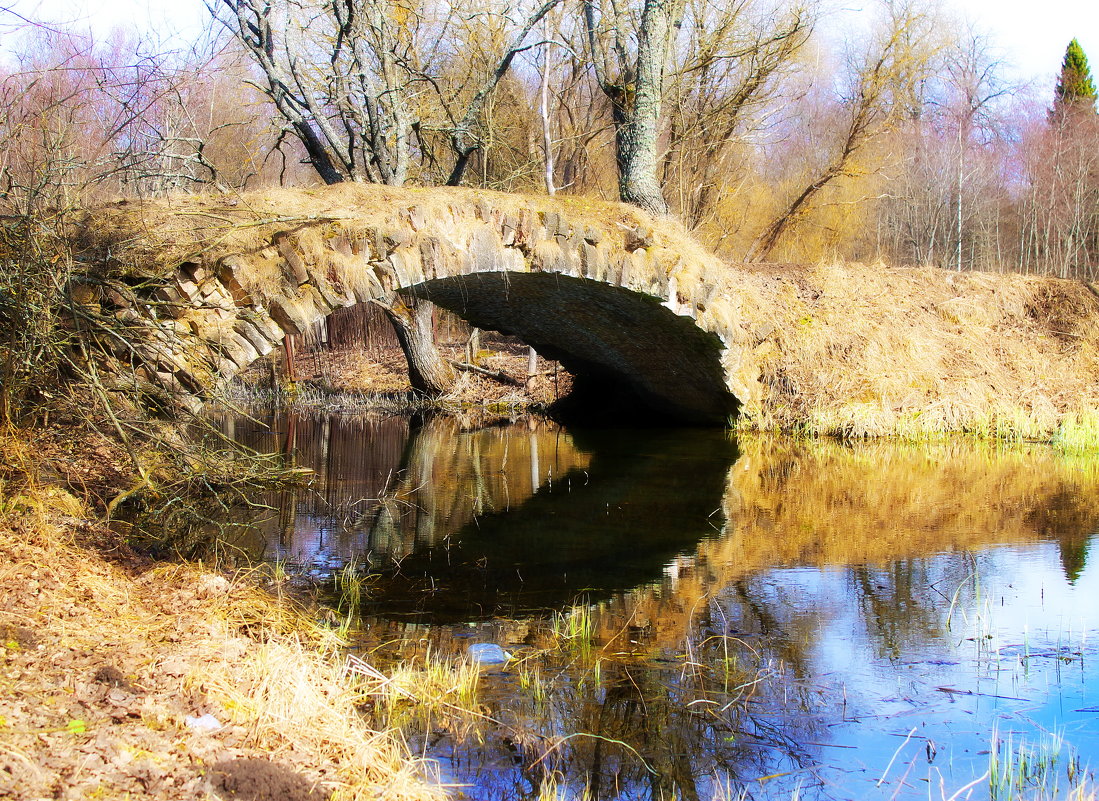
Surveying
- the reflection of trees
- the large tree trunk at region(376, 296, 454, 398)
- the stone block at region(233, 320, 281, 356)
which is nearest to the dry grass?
the stone block at region(233, 320, 281, 356)

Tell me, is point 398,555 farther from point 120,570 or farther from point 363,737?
point 363,737

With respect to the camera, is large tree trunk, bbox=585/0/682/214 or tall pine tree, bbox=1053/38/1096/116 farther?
tall pine tree, bbox=1053/38/1096/116

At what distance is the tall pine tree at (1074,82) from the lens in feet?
112

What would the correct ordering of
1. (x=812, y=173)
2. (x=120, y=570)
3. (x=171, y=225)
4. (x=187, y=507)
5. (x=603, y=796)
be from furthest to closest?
(x=812, y=173)
(x=171, y=225)
(x=187, y=507)
(x=120, y=570)
(x=603, y=796)

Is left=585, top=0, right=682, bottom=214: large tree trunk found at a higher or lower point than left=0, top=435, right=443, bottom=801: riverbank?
higher

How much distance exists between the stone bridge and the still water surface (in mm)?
1787

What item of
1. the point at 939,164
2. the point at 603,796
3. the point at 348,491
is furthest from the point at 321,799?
the point at 939,164

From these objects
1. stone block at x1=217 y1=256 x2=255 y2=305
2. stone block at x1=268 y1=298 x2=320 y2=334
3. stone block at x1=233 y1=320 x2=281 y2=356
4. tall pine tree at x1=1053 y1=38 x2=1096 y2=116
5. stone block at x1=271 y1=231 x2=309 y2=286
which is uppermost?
tall pine tree at x1=1053 y1=38 x2=1096 y2=116

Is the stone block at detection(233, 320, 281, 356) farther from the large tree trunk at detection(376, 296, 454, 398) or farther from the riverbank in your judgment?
the large tree trunk at detection(376, 296, 454, 398)

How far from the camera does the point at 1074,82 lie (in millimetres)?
35062

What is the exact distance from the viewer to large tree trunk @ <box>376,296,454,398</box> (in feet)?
55.7

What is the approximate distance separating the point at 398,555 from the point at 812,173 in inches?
676

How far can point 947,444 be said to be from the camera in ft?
42.3

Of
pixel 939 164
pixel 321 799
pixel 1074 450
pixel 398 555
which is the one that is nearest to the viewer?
pixel 321 799
